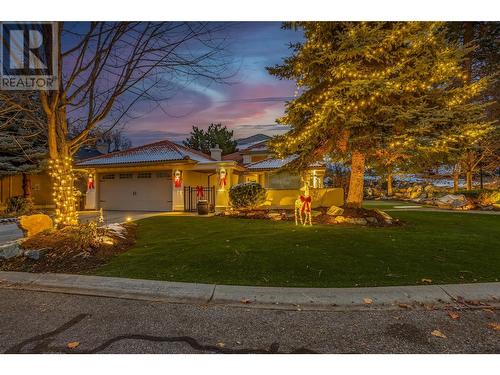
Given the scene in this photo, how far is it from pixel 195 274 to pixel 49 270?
2937 millimetres

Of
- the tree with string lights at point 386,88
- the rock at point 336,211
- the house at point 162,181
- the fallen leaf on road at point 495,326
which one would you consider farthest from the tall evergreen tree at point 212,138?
the fallen leaf on road at point 495,326

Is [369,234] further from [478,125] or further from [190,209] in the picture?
[190,209]

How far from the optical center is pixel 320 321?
3.43 m

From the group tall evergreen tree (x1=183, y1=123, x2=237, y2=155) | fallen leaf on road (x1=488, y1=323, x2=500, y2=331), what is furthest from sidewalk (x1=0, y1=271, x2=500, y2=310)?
tall evergreen tree (x1=183, y1=123, x2=237, y2=155)

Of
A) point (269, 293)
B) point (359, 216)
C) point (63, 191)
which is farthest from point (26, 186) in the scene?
point (269, 293)

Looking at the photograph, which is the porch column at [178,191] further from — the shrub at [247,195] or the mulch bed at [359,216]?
the mulch bed at [359,216]

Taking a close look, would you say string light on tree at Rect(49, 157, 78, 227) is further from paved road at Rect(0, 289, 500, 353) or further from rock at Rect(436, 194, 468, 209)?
rock at Rect(436, 194, 468, 209)

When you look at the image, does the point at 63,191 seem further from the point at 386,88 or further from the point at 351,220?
the point at 386,88

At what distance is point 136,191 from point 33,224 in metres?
11.8

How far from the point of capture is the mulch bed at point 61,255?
225 inches

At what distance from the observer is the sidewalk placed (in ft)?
13.0

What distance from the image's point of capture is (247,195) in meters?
14.8

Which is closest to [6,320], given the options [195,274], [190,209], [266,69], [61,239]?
[195,274]

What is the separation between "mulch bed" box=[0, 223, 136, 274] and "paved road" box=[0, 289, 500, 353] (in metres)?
1.71
